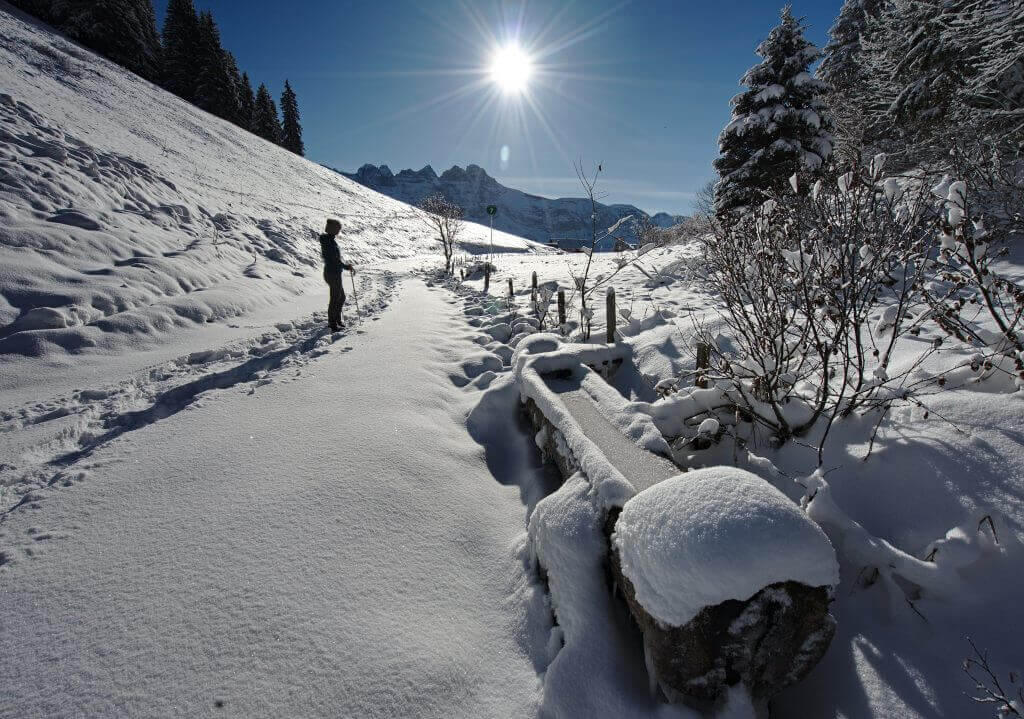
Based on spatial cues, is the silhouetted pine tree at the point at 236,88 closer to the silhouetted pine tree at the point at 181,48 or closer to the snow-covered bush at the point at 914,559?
the silhouetted pine tree at the point at 181,48

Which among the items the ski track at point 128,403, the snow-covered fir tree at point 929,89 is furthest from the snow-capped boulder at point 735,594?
the snow-covered fir tree at point 929,89

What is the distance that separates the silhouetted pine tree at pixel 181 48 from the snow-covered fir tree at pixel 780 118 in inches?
1540

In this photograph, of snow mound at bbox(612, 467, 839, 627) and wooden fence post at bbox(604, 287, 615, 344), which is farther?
wooden fence post at bbox(604, 287, 615, 344)

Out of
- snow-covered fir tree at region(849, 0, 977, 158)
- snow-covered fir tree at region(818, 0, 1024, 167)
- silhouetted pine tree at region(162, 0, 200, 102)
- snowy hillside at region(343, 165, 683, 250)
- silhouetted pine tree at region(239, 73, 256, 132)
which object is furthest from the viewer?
snowy hillside at region(343, 165, 683, 250)

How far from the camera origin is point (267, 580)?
1.80m

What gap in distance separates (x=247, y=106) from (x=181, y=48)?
628cm

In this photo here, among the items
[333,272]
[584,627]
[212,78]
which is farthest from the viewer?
[212,78]

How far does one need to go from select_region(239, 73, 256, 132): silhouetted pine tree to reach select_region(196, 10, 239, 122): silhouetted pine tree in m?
1.85

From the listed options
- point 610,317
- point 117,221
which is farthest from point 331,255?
point 117,221

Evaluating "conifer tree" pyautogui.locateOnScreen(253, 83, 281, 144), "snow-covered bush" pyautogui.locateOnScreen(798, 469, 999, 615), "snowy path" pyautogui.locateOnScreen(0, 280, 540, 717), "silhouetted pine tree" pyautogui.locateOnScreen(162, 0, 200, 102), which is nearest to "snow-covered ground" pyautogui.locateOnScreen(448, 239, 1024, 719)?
"snow-covered bush" pyautogui.locateOnScreen(798, 469, 999, 615)

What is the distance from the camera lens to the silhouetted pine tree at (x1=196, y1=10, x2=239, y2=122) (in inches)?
1220

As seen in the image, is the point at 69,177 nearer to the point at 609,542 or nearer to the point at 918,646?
the point at 609,542

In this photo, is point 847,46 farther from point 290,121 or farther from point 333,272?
point 290,121

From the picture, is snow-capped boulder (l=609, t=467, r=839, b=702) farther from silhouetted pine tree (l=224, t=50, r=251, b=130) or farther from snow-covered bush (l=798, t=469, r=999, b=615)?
silhouetted pine tree (l=224, t=50, r=251, b=130)
